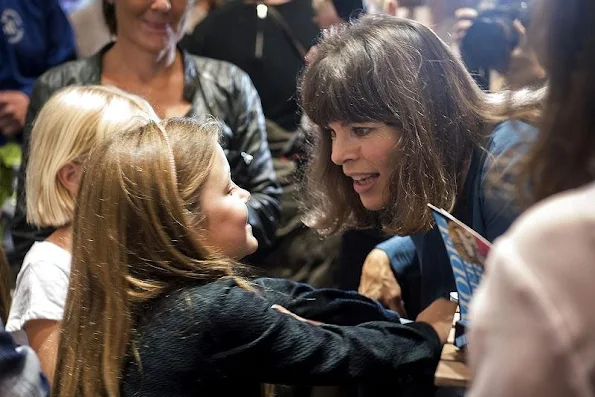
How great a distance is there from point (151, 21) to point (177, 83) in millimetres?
181

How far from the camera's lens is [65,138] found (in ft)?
6.77

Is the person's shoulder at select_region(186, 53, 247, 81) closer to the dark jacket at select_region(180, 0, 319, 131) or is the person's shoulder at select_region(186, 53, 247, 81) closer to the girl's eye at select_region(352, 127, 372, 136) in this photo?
the dark jacket at select_region(180, 0, 319, 131)

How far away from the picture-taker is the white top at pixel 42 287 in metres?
1.93

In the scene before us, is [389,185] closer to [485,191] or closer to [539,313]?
[485,191]

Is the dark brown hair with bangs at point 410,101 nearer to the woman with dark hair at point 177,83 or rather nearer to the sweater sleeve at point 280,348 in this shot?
the sweater sleeve at point 280,348

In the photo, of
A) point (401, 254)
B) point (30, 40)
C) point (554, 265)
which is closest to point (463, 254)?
point (554, 265)

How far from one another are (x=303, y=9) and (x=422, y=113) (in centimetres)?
116

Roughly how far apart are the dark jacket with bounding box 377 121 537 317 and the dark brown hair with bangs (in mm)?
40

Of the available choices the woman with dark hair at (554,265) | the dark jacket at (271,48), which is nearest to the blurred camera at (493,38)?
the dark jacket at (271,48)

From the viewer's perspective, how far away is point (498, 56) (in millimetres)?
2338

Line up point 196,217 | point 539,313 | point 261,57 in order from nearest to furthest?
point 539,313 < point 196,217 < point 261,57

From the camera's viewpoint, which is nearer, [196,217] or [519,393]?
[519,393]

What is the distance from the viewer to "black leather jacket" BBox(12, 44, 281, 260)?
2.39 meters

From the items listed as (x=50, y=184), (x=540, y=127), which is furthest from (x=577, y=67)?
(x=50, y=184)
